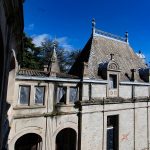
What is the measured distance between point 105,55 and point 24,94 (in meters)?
11.1

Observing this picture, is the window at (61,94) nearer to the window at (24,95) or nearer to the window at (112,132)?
the window at (24,95)

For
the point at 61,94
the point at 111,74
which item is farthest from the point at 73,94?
the point at 111,74

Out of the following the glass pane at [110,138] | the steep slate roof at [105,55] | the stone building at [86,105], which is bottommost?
the glass pane at [110,138]

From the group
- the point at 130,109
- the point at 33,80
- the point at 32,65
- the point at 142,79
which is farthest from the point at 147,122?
the point at 32,65

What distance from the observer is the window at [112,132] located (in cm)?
2012

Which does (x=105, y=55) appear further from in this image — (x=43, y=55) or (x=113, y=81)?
(x=43, y=55)

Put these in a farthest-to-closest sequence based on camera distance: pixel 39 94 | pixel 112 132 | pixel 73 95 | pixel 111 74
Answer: pixel 112 132 < pixel 111 74 < pixel 73 95 < pixel 39 94

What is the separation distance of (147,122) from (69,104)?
35.7ft

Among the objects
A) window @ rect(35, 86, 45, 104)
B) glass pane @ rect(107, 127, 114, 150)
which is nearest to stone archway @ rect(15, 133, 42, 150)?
window @ rect(35, 86, 45, 104)

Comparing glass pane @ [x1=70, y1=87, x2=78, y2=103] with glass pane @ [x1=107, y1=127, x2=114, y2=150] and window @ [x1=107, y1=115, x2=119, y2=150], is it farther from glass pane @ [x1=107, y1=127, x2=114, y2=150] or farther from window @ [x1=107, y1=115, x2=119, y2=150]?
glass pane @ [x1=107, y1=127, x2=114, y2=150]

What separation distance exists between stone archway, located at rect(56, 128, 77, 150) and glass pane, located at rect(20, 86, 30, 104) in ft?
17.3

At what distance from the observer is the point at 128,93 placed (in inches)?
848

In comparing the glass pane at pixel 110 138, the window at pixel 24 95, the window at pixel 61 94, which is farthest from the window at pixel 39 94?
the glass pane at pixel 110 138

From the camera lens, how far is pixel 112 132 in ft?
67.1
